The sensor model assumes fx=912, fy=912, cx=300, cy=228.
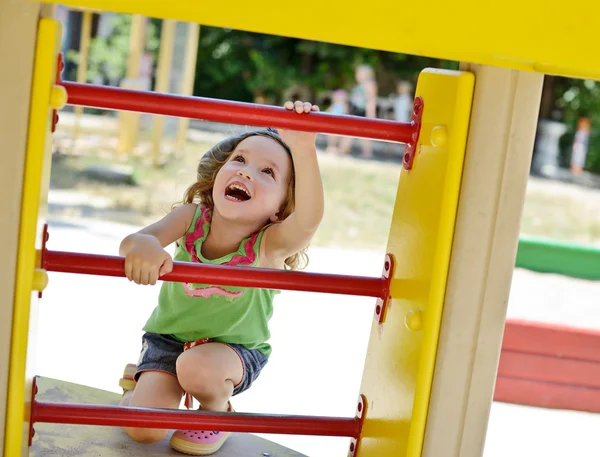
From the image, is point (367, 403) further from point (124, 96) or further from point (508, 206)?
point (124, 96)

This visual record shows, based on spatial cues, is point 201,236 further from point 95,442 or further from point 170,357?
point 95,442

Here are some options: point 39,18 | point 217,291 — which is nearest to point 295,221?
point 217,291

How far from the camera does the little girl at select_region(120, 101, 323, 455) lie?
1.86 meters

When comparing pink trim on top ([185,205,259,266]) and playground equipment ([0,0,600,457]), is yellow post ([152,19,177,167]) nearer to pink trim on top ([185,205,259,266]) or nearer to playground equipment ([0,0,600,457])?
pink trim on top ([185,205,259,266])

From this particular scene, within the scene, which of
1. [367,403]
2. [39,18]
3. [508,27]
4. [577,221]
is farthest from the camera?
[577,221]

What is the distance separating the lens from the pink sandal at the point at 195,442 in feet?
5.97

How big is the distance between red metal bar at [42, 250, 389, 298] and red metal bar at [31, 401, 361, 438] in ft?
0.78

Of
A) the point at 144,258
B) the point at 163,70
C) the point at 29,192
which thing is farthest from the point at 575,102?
the point at 29,192

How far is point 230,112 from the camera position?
4.90 feet

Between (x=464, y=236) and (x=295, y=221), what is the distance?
0.50 metres

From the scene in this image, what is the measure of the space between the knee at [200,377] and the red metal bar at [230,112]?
590 millimetres

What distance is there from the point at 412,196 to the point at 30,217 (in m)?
0.64

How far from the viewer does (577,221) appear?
27.7 ft

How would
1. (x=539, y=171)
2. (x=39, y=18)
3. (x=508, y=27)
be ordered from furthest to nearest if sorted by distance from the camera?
(x=539, y=171) → (x=39, y=18) → (x=508, y=27)
